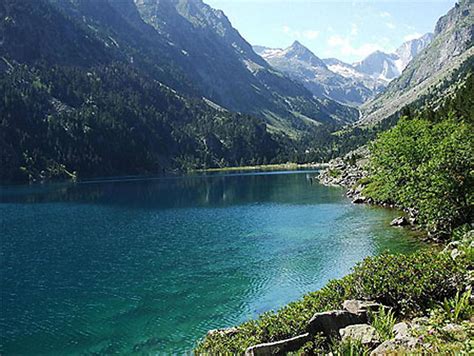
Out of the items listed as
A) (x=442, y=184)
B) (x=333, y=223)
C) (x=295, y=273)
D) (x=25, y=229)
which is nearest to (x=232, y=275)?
(x=295, y=273)

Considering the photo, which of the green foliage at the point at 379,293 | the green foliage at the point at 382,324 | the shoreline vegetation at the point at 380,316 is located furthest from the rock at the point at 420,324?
the green foliage at the point at 379,293

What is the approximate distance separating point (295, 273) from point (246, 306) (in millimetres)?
10063

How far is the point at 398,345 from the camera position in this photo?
1658 centimetres

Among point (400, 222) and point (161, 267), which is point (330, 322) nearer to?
point (161, 267)

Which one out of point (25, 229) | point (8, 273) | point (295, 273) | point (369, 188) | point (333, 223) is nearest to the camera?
point (295, 273)

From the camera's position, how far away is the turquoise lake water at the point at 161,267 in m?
34.5

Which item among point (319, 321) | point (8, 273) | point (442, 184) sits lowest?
point (8, 273)

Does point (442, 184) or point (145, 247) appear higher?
point (442, 184)

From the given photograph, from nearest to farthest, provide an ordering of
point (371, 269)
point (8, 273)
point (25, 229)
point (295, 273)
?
point (371, 269) < point (295, 273) < point (8, 273) < point (25, 229)

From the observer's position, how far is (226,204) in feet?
374

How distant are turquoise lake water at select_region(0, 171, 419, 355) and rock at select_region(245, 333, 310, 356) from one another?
423 inches

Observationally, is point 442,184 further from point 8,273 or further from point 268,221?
point 8,273

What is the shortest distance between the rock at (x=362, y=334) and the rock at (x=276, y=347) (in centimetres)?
222

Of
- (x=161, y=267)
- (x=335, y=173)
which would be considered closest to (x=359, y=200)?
(x=161, y=267)
